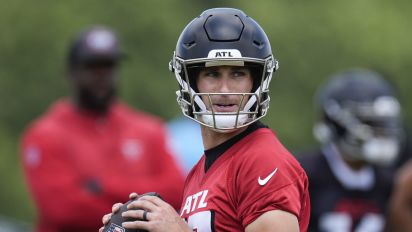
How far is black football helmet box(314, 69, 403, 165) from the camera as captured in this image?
355 inches

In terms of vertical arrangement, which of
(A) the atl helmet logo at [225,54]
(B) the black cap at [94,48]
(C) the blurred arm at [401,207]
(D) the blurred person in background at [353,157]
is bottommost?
(C) the blurred arm at [401,207]

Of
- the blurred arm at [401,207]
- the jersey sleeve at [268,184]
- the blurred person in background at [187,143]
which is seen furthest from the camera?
the blurred person in background at [187,143]

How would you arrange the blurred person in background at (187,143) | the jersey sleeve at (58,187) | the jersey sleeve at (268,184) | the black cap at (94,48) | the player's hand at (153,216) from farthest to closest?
the blurred person in background at (187,143)
the black cap at (94,48)
the jersey sleeve at (58,187)
the player's hand at (153,216)
the jersey sleeve at (268,184)

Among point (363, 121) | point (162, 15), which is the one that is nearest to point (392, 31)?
point (162, 15)

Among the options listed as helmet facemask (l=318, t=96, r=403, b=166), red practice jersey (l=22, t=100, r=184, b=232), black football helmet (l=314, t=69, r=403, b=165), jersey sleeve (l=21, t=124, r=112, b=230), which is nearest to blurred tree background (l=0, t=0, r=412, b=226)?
black football helmet (l=314, t=69, r=403, b=165)

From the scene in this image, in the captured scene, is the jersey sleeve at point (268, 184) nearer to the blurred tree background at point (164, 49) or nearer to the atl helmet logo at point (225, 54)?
the atl helmet logo at point (225, 54)

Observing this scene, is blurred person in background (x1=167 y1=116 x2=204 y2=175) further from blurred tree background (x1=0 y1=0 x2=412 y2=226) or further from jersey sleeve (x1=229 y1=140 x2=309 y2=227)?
jersey sleeve (x1=229 y1=140 x2=309 y2=227)

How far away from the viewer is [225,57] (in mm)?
4984

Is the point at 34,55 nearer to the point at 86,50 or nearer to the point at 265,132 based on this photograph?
the point at 86,50

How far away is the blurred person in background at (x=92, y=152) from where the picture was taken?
326 inches

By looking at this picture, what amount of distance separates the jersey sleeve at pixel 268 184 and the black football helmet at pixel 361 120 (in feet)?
13.6

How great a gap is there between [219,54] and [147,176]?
3.76 meters

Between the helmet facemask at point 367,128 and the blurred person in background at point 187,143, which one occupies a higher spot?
the helmet facemask at point 367,128

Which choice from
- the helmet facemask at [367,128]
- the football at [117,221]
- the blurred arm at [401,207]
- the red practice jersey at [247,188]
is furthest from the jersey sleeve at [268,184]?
the helmet facemask at [367,128]
